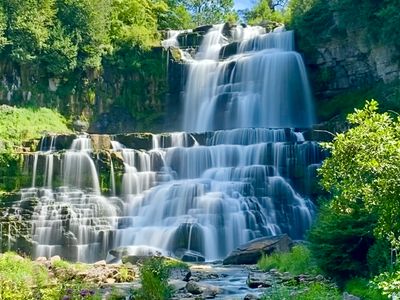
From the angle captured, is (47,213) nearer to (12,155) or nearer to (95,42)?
(12,155)

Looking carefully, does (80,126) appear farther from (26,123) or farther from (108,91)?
(26,123)

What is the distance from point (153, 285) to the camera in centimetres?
1306

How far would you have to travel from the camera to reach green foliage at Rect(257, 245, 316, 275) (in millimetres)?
18647

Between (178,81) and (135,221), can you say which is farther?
(178,81)

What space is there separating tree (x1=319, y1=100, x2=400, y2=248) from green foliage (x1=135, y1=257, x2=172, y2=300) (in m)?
5.12

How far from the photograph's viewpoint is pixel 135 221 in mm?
32688

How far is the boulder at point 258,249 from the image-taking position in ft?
79.2

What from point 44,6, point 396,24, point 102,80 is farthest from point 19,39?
point 396,24

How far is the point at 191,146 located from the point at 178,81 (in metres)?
13.6

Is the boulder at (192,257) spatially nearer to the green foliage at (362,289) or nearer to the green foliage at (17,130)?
the green foliage at (17,130)

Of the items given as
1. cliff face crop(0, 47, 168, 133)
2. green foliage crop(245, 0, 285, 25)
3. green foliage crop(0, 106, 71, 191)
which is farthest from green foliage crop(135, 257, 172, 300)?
green foliage crop(245, 0, 285, 25)

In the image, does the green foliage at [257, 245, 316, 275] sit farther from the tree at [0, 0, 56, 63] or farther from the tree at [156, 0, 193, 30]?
the tree at [156, 0, 193, 30]

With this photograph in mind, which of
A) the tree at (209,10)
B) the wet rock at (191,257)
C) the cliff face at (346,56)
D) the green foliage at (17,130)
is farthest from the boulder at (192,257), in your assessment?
the tree at (209,10)

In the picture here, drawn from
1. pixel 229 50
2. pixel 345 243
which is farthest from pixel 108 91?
pixel 345 243
